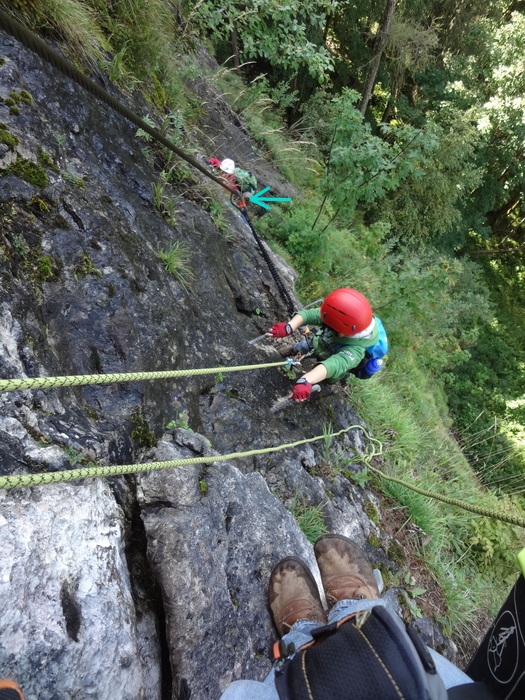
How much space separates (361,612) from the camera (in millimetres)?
1530

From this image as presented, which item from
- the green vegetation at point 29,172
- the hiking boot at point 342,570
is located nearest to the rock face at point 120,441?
the green vegetation at point 29,172

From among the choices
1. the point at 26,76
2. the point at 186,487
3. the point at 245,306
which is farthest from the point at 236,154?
the point at 186,487

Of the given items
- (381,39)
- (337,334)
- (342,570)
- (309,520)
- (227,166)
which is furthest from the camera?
(381,39)

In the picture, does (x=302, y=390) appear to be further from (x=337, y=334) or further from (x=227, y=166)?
(x=227, y=166)

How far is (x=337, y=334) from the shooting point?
3.61 m

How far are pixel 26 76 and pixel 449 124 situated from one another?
461 inches

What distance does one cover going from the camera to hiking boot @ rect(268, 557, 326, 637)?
2.20 meters

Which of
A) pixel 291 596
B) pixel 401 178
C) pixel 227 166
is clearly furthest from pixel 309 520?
pixel 401 178

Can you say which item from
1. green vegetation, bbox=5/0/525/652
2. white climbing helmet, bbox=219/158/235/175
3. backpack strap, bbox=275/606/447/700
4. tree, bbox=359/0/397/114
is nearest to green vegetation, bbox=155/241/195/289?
green vegetation, bbox=5/0/525/652

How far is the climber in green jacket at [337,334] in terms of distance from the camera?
3314 mm

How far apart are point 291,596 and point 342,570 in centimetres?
54
